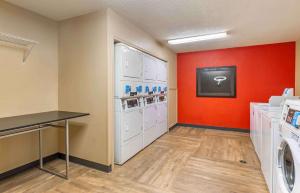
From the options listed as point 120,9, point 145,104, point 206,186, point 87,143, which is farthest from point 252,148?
point 120,9

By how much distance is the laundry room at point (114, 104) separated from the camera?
218 centimetres

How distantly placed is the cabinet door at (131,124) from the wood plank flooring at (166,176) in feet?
1.41

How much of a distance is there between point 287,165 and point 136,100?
2292mm

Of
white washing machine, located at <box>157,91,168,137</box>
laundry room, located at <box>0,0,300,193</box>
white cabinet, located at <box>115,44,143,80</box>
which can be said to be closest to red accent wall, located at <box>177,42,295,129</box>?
laundry room, located at <box>0,0,300,193</box>

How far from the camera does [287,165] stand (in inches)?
58.4

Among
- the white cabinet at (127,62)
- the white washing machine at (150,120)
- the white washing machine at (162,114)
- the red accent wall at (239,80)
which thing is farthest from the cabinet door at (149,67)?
the red accent wall at (239,80)

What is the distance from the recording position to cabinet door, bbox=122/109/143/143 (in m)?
2.83

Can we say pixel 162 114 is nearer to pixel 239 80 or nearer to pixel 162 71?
pixel 162 71

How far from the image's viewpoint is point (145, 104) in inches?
138

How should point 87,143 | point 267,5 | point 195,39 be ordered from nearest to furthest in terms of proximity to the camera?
point 267,5 < point 87,143 < point 195,39

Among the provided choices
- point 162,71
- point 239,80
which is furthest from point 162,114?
point 239,80

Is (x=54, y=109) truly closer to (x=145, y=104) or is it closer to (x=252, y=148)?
(x=145, y=104)

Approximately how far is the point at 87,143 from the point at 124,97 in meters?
0.94

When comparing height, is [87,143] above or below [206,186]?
above
